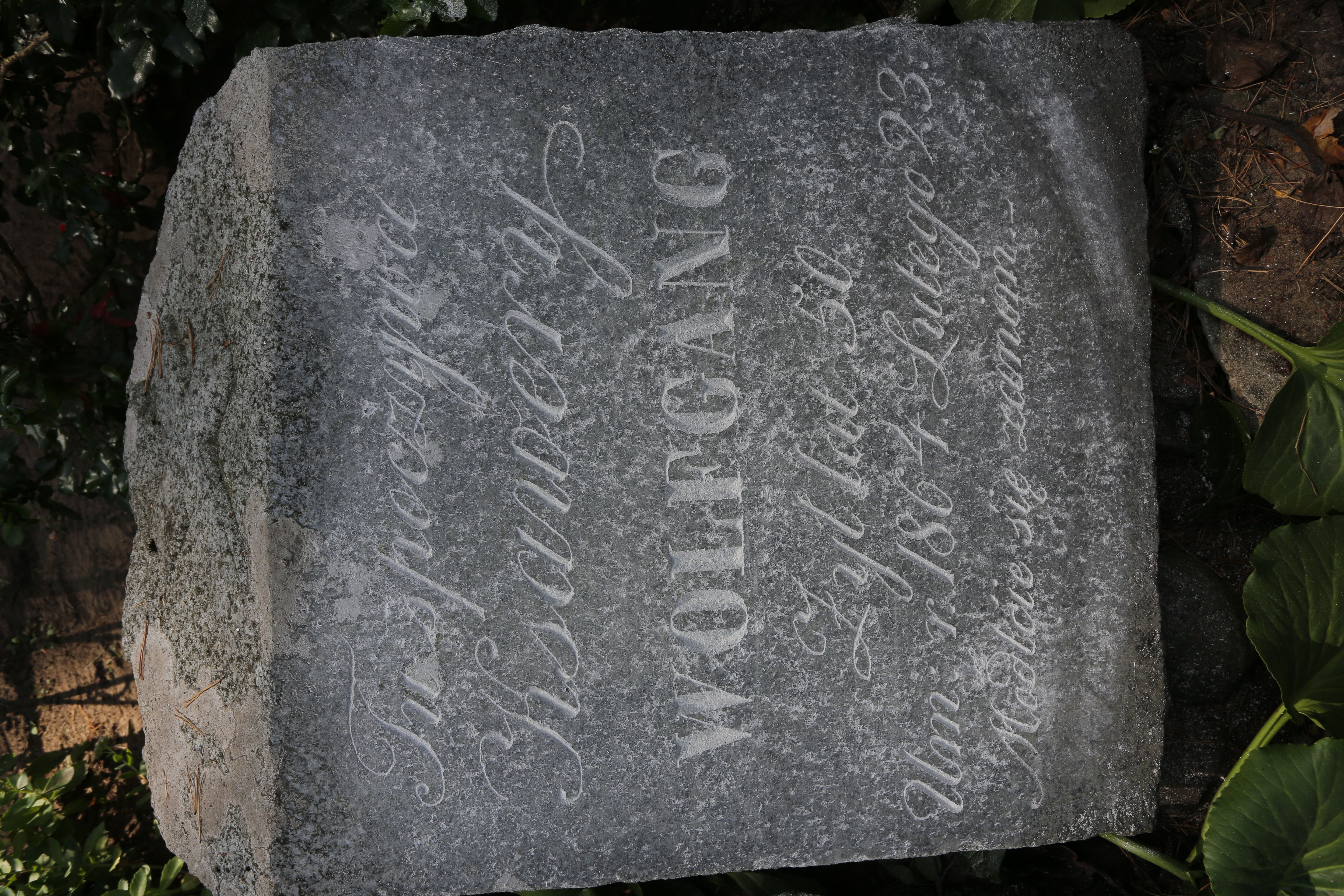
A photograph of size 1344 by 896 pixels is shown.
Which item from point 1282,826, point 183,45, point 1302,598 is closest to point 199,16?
point 183,45

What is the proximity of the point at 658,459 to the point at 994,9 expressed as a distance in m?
1.25

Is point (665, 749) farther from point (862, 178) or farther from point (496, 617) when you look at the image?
point (862, 178)

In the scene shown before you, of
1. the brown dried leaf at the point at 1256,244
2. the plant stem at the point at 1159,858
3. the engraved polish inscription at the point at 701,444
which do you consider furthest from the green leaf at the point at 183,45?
the plant stem at the point at 1159,858

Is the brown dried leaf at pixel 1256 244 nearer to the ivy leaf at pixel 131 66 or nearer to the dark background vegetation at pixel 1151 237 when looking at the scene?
the dark background vegetation at pixel 1151 237

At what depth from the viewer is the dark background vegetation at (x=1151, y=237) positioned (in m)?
1.82

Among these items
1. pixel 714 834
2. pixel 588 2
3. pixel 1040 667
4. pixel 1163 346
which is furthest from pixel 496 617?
pixel 588 2

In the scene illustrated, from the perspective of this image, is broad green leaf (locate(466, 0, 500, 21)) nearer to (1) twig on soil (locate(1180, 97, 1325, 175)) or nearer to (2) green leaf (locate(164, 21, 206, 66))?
(2) green leaf (locate(164, 21, 206, 66))

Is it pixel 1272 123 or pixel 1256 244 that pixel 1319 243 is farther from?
pixel 1272 123

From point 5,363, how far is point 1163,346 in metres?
2.70

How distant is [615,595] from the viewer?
1483 millimetres

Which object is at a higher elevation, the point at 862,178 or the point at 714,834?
the point at 862,178

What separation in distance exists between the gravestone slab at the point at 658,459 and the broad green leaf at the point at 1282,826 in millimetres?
161

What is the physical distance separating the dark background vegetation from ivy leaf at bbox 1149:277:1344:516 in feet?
0.51

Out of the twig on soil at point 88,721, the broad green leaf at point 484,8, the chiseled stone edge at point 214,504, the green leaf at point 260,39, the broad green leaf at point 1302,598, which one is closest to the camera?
the chiseled stone edge at point 214,504
